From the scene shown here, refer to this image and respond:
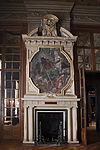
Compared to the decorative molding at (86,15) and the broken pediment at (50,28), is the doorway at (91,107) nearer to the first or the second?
the decorative molding at (86,15)

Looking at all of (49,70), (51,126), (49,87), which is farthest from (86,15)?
(51,126)

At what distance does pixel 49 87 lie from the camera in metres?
7.84

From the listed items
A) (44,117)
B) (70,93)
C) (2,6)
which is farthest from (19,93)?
(2,6)

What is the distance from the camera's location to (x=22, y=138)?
785 cm

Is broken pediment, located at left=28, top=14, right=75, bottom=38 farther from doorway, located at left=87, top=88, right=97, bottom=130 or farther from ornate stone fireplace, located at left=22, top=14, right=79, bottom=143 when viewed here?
doorway, located at left=87, top=88, right=97, bottom=130

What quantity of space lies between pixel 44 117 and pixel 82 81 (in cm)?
194

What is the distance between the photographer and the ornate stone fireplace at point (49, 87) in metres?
7.58

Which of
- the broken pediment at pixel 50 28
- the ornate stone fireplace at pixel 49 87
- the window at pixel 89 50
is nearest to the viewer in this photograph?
the ornate stone fireplace at pixel 49 87

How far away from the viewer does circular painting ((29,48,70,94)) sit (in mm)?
7840

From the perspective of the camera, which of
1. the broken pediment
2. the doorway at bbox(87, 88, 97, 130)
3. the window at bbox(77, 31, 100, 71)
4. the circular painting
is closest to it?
the circular painting

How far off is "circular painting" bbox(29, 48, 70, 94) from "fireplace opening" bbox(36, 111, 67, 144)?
0.87 meters

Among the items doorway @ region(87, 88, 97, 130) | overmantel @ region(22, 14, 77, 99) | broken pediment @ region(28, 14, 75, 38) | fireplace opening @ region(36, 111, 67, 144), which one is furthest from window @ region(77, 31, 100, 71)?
doorway @ region(87, 88, 97, 130)

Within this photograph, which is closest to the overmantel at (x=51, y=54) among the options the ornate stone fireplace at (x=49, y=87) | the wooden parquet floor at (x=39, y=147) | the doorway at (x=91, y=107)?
the ornate stone fireplace at (x=49, y=87)

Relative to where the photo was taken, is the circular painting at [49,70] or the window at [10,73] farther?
the window at [10,73]
